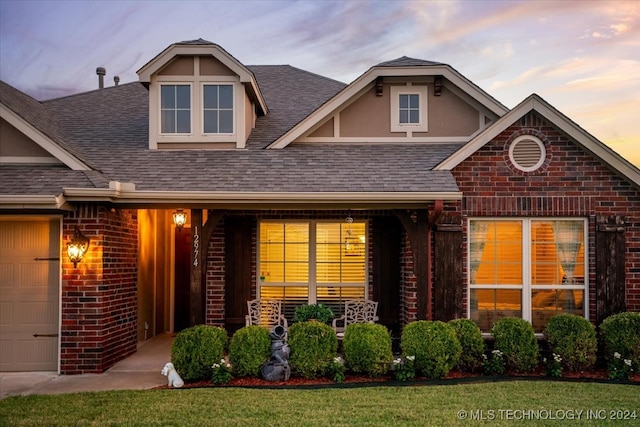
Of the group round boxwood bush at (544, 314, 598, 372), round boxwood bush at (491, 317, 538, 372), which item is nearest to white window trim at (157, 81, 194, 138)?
round boxwood bush at (491, 317, 538, 372)

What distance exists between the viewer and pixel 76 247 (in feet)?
26.0

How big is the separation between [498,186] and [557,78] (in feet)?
19.0

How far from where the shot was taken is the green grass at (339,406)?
5.72 meters

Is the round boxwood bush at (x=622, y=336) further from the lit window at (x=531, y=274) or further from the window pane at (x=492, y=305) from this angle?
the window pane at (x=492, y=305)

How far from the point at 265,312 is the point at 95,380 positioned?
10.1 ft

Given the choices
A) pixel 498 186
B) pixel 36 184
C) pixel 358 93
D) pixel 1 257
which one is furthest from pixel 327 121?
pixel 1 257

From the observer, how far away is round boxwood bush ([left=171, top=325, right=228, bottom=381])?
7434 mm

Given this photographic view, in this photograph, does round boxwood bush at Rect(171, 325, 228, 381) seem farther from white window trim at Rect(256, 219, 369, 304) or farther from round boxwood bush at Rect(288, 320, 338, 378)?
white window trim at Rect(256, 219, 369, 304)

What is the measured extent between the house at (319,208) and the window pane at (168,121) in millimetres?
29

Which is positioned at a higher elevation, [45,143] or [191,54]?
[191,54]

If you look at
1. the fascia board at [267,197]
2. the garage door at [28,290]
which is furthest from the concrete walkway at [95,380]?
the fascia board at [267,197]

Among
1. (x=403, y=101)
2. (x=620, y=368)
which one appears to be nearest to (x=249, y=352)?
(x=620, y=368)

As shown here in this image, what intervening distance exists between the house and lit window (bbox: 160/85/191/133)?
3 cm

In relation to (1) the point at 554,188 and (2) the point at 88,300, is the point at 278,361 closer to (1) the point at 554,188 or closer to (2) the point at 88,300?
(2) the point at 88,300
